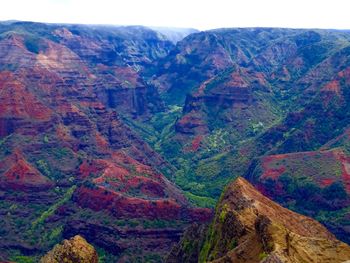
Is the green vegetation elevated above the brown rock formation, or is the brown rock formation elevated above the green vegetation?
the brown rock formation

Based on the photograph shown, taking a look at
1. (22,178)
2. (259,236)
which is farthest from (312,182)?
(259,236)

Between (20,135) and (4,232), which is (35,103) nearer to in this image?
(20,135)

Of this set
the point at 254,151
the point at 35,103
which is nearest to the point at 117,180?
the point at 35,103

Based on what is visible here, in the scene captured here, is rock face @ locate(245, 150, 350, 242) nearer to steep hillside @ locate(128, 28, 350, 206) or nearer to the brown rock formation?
steep hillside @ locate(128, 28, 350, 206)

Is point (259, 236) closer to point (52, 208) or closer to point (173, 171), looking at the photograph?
point (52, 208)

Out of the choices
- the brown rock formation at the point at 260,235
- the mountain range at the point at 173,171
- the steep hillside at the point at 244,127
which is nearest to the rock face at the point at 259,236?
the brown rock formation at the point at 260,235

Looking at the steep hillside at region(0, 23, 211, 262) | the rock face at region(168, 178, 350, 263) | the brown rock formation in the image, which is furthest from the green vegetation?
the brown rock formation

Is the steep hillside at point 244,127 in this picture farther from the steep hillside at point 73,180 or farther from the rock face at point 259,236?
the rock face at point 259,236
